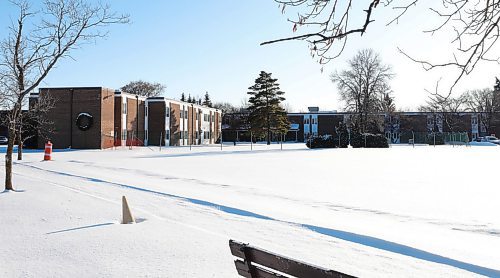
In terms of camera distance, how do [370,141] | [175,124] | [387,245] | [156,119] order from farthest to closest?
1. [175,124]
2. [156,119]
3. [370,141]
4. [387,245]

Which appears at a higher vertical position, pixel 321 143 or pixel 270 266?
pixel 321 143

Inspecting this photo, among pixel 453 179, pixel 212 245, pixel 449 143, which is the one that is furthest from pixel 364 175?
pixel 449 143

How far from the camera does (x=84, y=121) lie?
4519 centimetres

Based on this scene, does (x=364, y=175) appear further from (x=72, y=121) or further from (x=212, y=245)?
(x=72, y=121)

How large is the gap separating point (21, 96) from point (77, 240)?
25.6 ft

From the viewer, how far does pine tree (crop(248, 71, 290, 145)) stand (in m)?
64.9

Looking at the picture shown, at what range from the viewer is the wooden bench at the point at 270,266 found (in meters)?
2.91

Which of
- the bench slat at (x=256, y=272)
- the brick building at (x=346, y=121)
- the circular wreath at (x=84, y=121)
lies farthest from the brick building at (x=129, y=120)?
the bench slat at (x=256, y=272)

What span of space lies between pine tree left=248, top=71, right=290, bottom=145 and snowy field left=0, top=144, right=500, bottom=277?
164 feet

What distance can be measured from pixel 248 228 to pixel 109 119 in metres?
41.9

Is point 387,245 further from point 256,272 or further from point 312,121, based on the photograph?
point 312,121

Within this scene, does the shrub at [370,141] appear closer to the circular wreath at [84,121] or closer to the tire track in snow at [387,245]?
the circular wreath at [84,121]

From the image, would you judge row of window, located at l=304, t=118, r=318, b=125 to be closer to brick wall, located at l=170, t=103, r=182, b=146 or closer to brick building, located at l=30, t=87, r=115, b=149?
brick wall, located at l=170, t=103, r=182, b=146

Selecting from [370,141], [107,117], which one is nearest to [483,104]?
[370,141]
